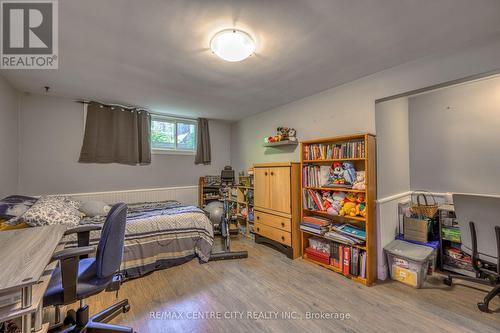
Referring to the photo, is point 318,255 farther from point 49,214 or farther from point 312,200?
point 49,214

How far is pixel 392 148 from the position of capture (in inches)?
109

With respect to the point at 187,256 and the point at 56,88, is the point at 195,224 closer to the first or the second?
the point at 187,256

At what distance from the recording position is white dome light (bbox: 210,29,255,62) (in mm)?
1651

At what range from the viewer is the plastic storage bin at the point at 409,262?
2.19 metres

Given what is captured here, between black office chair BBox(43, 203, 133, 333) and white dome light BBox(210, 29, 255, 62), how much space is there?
58.7 inches

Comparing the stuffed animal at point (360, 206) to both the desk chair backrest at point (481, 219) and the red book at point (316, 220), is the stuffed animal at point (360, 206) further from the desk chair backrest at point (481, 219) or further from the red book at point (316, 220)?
the desk chair backrest at point (481, 219)

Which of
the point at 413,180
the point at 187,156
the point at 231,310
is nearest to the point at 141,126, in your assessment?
the point at 187,156

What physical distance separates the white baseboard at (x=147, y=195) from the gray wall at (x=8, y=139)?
712 mm

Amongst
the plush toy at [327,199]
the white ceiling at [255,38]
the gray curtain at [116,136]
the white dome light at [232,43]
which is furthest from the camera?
the gray curtain at [116,136]

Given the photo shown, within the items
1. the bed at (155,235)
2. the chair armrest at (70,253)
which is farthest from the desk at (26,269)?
the bed at (155,235)

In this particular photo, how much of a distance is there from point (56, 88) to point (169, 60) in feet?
6.79

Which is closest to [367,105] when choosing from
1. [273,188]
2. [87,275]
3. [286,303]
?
[273,188]

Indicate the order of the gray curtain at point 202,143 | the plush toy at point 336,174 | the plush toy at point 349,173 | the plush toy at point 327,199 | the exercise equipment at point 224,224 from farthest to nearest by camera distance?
the gray curtain at point 202,143, the exercise equipment at point 224,224, the plush toy at point 327,199, the plush toy at point 336,174, the plush toy at point 349,173

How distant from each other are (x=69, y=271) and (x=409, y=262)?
3.03m
